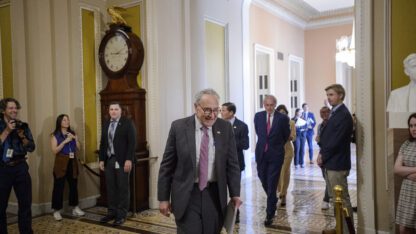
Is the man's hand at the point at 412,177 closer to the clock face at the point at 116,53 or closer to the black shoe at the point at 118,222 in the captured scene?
the black shoe at the point at 118,222

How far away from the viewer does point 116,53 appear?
5.34 metres

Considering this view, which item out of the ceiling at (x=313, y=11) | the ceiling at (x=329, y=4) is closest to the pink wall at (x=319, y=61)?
the ceiling at (x=313, y=11)

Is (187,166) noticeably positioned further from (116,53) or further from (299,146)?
(299,146)

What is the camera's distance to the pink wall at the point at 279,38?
396 inches

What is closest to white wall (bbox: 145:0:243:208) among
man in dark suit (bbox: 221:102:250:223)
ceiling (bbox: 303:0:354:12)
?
man in dark suit (bbox: 221:102:250:223)

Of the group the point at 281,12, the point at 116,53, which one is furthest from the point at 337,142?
the point at 281,12

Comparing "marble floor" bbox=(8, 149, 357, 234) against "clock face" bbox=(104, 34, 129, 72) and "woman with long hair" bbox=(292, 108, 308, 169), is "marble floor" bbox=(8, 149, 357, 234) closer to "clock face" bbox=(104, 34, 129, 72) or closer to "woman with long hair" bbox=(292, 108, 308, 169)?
"clock face" bbox=(104, 34, 129, 72)

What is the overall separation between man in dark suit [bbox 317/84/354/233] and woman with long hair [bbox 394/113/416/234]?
76 cm

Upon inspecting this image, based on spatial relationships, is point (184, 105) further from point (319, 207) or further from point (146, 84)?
point (319, 207)

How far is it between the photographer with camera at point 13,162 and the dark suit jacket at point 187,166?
6.39 ft

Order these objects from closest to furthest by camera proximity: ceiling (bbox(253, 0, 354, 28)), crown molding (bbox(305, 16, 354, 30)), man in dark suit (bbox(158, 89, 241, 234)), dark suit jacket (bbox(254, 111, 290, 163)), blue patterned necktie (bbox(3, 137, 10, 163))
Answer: man in dark suit (bbox(158, 89, 241, 234))
blue patterned necktie (bbox(3, 137, 10, 163))
dark suit jacket (bbox(254, 111, 290, 163))
ceiling (bbox(253, 0, 354, 28))
crown molding (bbox(305, 16, 354, 30))

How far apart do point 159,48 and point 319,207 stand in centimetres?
335

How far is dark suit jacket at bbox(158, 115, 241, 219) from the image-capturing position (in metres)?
2.49

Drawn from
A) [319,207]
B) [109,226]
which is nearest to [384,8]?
[319,207]
